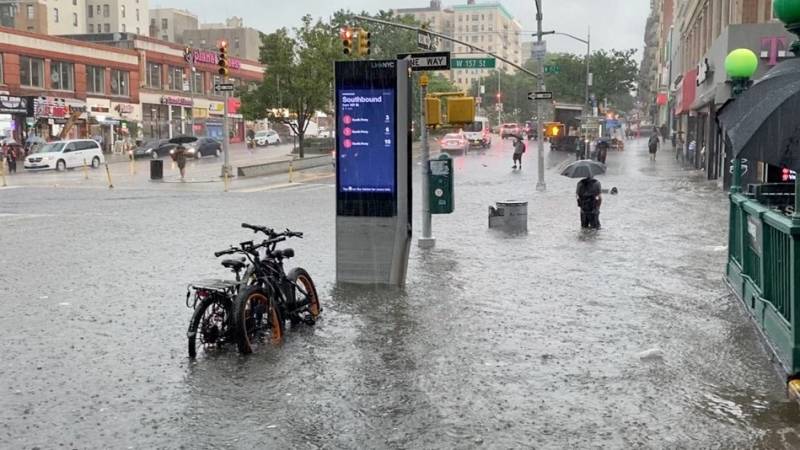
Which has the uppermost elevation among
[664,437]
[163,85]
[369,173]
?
[163,85]

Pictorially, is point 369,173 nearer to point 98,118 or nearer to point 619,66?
point 98,118

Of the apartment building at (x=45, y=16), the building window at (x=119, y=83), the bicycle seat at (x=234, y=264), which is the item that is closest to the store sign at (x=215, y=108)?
the building window at (x=119, y=83)

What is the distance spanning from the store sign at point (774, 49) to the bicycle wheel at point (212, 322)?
2358 centimetres

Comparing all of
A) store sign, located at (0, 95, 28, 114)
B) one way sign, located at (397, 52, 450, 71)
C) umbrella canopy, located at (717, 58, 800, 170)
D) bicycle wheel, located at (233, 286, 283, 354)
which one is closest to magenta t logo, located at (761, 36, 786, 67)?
one way sign, located at (397, 52, 450, 71)

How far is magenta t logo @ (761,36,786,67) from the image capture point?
26.6m

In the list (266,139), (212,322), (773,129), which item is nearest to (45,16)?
(266,139)

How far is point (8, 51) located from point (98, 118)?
10.5 meters

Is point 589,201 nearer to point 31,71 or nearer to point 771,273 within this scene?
point 771,273

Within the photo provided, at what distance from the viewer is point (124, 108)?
2879 inches

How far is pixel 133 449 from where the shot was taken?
18.6 feet

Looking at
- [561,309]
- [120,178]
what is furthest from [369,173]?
[120,178]

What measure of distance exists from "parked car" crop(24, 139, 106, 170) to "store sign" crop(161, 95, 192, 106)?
108 ft

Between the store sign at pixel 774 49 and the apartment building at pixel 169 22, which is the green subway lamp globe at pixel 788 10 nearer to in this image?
the store sign at pixel 774 49

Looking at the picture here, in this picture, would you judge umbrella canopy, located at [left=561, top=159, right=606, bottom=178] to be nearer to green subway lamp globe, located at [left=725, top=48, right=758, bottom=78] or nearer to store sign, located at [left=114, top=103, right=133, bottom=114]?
green subway lamp globe, located at [left=725, top=48, right=758, bottom=78]
